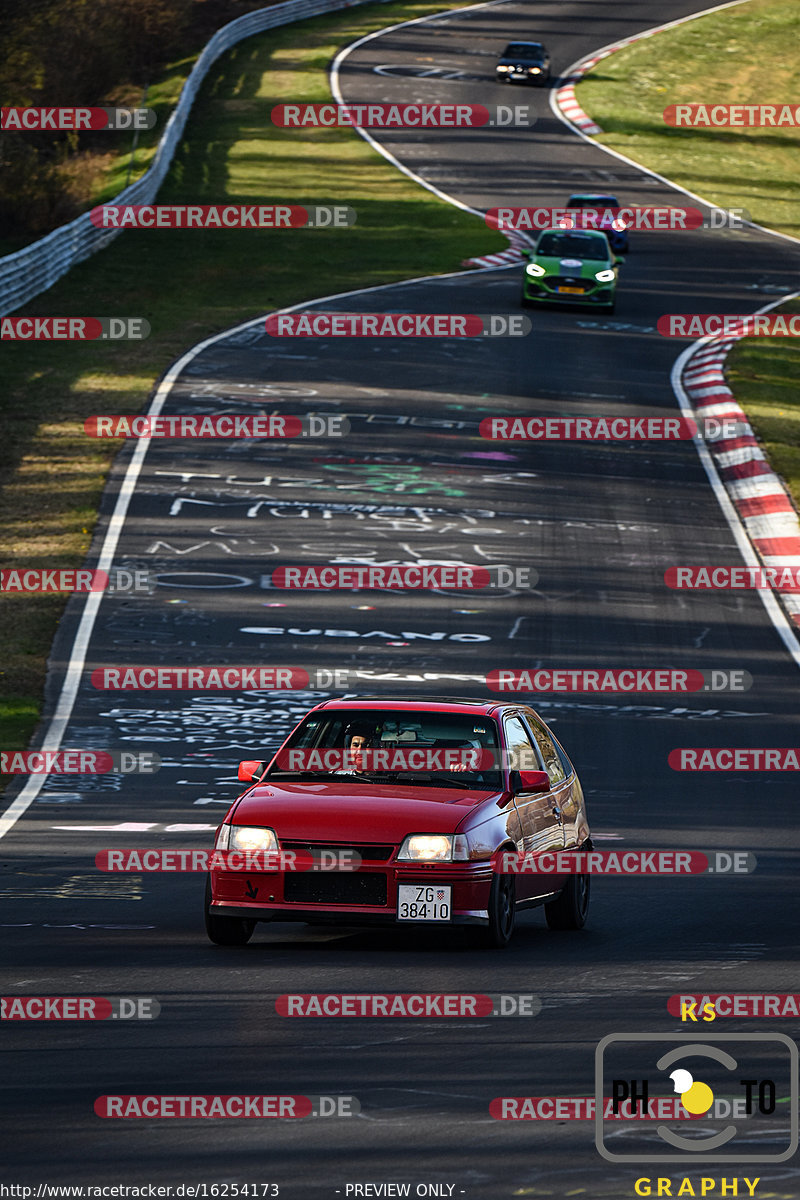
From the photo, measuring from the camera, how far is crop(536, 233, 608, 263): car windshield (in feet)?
125

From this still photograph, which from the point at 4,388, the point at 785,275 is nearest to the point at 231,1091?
A: the point at 4,388

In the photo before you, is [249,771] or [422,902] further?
[249,771]

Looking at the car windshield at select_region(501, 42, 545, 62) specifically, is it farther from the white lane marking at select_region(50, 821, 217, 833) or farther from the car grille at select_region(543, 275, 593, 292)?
the white lane marking at select_region(50, 821, 217, 833)

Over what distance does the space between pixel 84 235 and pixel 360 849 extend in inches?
1379

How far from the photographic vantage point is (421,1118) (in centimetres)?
676

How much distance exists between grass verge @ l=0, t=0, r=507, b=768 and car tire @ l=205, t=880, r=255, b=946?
735 cm

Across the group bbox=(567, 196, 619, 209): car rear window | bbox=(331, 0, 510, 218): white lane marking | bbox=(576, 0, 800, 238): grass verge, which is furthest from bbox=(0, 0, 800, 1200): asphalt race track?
bbox=(576, 0, 800, 238): grass verge

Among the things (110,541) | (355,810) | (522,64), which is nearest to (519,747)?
(355,810)

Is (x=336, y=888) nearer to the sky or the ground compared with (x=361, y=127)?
nearer to the sky

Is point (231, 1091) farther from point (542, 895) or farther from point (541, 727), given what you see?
point (541, 727)

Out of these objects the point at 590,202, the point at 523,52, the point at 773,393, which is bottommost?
the point at 773,393

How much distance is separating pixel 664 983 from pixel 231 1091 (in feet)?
8.83

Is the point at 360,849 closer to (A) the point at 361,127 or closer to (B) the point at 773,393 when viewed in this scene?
(B) the point at 773,393

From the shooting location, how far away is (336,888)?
31.7ft
